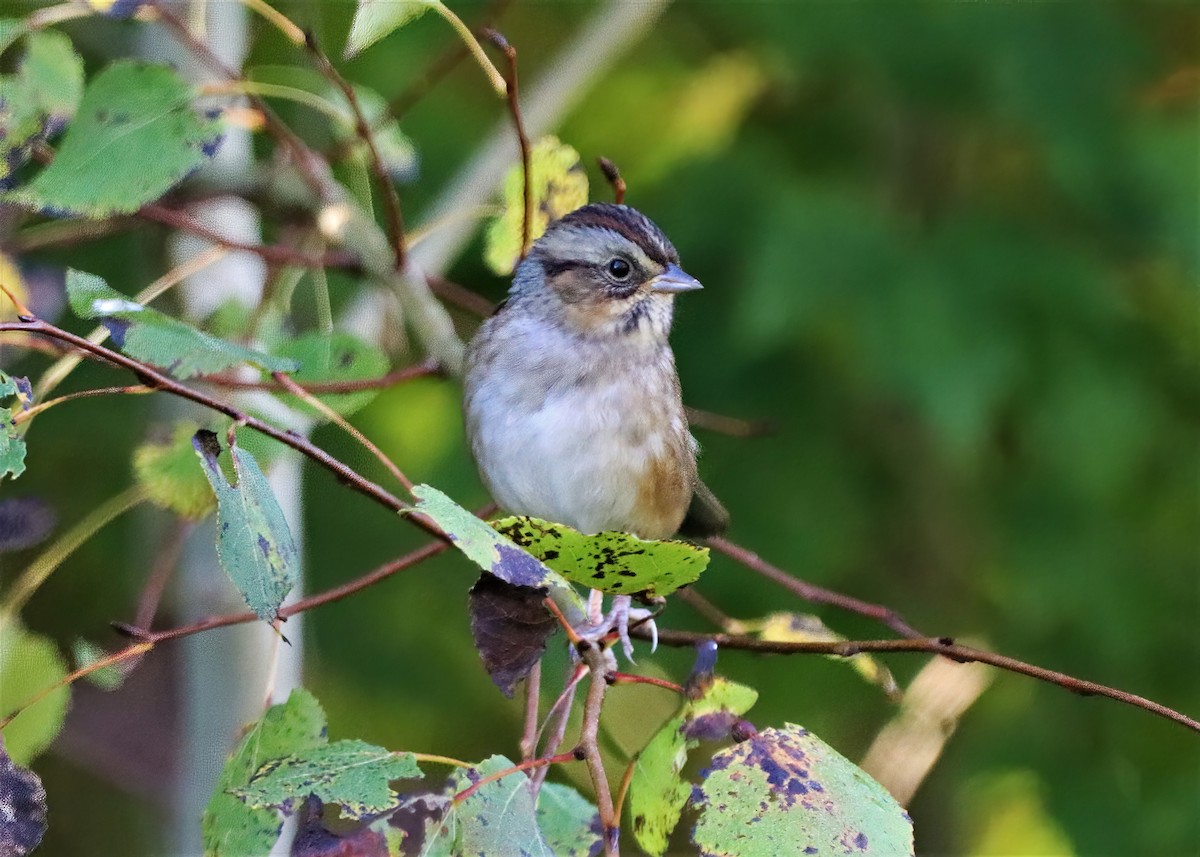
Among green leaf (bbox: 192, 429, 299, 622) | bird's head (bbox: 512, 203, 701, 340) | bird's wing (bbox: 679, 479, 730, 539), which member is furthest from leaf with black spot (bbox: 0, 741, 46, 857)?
bird's wing (bbox: 679, 479, 730, 539)

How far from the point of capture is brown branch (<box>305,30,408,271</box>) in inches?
56.5

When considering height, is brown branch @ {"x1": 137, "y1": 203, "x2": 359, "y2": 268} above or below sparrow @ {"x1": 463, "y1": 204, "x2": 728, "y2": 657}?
above

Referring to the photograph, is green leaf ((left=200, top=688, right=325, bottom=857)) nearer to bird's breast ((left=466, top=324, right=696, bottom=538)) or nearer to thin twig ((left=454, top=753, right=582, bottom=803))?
thin twig ((left=454, top=753, right=582, bottom=803))

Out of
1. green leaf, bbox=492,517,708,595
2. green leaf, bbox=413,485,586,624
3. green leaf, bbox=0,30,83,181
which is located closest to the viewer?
green leaf, bbox=413,485,586,624

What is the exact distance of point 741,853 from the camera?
102 cm

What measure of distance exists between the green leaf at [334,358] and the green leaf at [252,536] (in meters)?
0.48

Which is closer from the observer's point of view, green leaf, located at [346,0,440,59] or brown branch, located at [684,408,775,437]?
green leaf, located at [346,0,440,59]

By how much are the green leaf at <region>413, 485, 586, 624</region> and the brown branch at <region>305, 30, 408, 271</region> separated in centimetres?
59

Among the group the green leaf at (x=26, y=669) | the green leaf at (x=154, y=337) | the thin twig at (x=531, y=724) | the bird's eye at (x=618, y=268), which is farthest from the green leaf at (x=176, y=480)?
the bird's eye at (x=618, y=268)

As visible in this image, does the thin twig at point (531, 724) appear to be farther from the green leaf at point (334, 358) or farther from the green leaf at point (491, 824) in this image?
the green leaf at point (334, 358)

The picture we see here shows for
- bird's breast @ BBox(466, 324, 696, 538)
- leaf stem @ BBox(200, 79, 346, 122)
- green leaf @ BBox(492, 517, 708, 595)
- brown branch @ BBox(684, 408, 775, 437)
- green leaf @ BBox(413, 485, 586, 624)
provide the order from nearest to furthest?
green leaf @ BBox(413, 485, 586, 624)
green leaf @ BBox(492, 517, 708, 595)
leaf stem @ BBox(200, 79, 346, 122)
bird's breast @ BBox(466, 324, 696, 538)
brown branch @ BBox(684, 408, 775, 437)

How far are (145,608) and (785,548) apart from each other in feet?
6.58

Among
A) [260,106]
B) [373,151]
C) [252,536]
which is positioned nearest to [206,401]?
[252,536]

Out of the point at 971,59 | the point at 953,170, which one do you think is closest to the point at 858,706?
the point at 953,170
